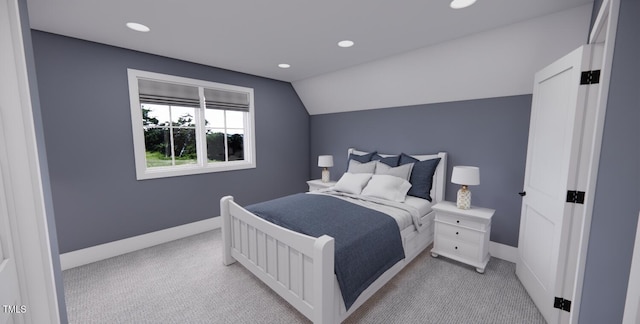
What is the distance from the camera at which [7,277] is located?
0.77 meters

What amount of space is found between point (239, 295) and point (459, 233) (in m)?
2.26

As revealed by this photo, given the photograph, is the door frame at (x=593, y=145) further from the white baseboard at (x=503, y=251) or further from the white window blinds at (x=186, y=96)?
the white window blinds at (x=186, y=96)

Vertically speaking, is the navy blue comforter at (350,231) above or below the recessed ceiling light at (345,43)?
below

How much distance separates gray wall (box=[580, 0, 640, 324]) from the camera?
1057 mm

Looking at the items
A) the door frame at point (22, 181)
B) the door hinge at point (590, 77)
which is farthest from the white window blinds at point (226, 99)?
the door hinge at point (590, 77)

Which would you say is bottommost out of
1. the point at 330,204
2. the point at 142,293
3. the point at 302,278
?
the point at 142,293

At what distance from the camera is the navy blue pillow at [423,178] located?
2.94 metres

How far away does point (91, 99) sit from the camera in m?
2.54

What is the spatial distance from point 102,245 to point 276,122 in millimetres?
2774

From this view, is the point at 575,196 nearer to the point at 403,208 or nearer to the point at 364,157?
the point at 403,208

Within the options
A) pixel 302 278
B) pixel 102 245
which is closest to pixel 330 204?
pixel 302 278

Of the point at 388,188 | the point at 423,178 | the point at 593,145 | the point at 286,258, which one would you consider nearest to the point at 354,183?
the point at 388,188

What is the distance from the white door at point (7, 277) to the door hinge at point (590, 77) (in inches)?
113

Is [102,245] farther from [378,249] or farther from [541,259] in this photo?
[541,259]
